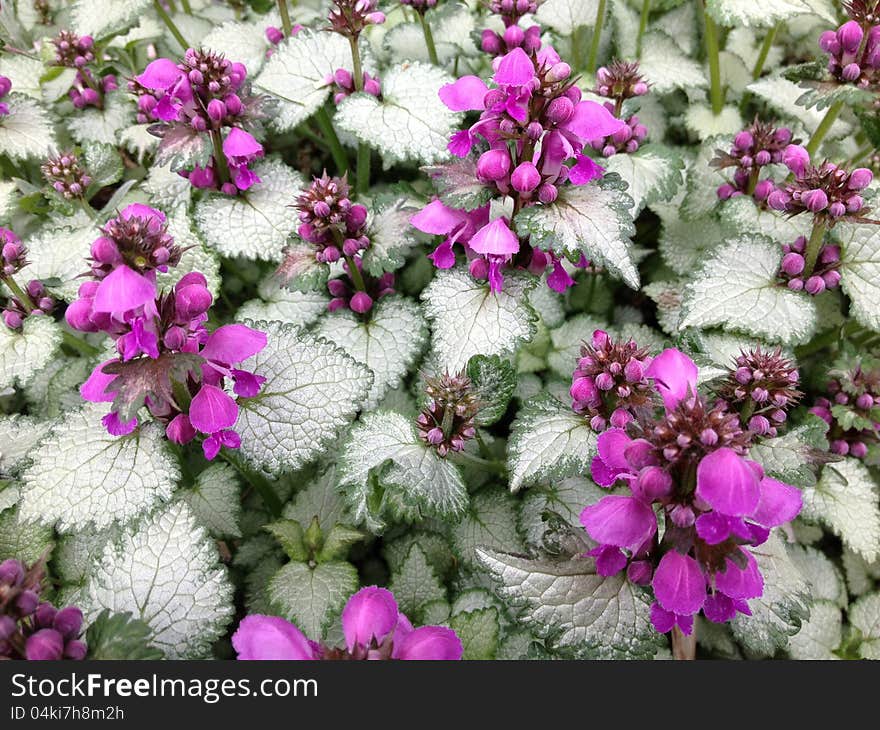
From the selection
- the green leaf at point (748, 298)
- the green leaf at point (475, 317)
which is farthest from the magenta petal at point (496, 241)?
the green leaf at point (748, 298)

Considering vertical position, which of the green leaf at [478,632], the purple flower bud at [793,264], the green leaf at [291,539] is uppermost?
the purple flower bud at [793,264]

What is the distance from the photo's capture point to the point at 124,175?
85.0 inches

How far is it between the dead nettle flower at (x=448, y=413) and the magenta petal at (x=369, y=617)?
1.11 feet

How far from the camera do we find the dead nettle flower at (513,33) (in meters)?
1.71

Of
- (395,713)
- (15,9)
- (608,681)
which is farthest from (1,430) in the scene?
(15,9)

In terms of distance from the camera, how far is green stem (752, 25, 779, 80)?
2.12 metres

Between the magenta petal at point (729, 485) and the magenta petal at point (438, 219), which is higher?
the magenta petal at point (438, 219)

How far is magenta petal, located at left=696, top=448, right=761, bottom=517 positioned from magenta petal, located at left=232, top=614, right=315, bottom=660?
0.61 metres

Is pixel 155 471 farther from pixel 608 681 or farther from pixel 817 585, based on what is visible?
pixel 817 585

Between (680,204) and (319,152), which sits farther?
(319,152)

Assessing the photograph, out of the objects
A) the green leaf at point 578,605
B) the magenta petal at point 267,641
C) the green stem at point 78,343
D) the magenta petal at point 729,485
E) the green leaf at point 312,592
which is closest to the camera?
the magenta petal at point 729,485

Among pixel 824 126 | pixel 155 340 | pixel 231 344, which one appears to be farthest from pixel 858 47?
pixel 155 340

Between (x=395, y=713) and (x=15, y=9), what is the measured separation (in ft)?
8.78

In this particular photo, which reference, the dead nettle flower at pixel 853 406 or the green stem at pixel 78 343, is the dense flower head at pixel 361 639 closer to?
the green stem at pixel 78 343
